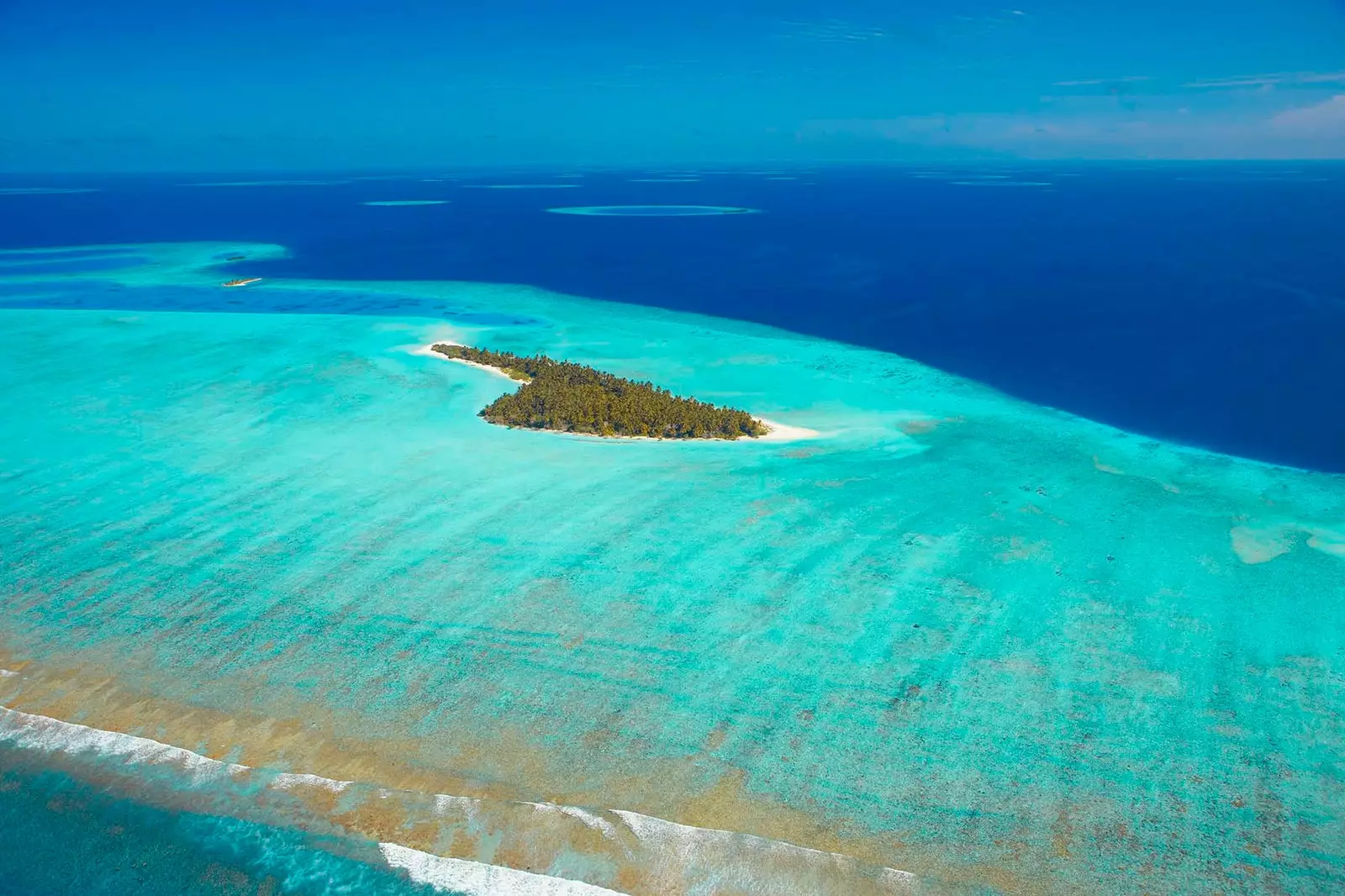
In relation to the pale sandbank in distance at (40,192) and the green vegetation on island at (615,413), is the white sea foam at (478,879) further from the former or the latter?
the pale sandbank in distance at (40,192)

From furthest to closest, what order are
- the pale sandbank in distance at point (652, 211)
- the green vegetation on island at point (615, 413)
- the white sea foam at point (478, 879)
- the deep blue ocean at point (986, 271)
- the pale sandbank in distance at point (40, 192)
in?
the pale sandbank in distance at point (40, 192) → the pale sandbank in distance at point (652, 211) → the deep blue ocean at point (986, 271) → the green vegetation on island at point (615, 413) → the white sea foam at point (478, 879)

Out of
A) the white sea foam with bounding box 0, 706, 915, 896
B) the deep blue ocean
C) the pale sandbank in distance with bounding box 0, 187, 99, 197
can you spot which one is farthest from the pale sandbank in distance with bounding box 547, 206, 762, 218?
the pale sandbank in distance with bounding box 0, 187, 99, 197

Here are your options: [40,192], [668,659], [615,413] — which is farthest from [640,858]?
[40,192]

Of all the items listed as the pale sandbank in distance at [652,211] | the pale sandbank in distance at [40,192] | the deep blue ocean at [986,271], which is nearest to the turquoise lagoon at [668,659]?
the deep blue ocean at [986,271]

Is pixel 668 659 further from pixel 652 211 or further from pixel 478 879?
pixel 652 211

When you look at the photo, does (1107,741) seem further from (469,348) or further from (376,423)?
(469,348)

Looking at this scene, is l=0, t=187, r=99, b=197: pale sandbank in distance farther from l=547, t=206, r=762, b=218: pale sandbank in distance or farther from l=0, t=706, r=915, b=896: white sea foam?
l=0, t=706, r=915, b=896: white sea foam

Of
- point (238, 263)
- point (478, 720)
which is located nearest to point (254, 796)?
point (478, 720)
